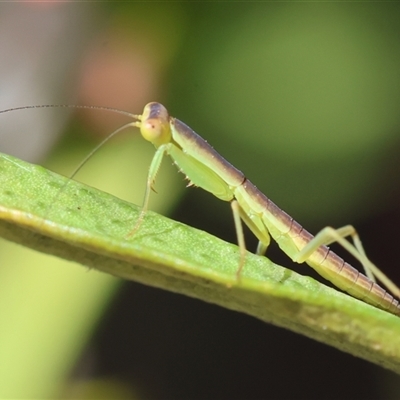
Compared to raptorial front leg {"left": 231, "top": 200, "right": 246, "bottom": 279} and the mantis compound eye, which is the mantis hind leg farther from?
the mantis compound eye

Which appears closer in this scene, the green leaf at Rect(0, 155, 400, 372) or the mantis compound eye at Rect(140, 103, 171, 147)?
the green leaf at Rect(0, 155, 400, 372)

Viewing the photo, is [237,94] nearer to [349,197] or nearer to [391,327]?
[349,197]

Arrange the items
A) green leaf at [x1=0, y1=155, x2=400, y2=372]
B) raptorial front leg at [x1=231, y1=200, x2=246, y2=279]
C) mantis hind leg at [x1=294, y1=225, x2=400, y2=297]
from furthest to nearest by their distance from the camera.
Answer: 1. mantis hind leg at [x1=294, y1=225, x2=400, y2=297]
2. raptorial front leg at [x1=231, y1=200, x2=246, y2=279]
3. green leaf at [x1=0, y1=155, x2=400, y2=372]

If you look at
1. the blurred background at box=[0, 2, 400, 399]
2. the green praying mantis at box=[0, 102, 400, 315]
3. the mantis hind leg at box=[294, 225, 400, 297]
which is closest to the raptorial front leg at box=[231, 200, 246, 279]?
the green praying mantis at box=[0, 102, 400, 315]

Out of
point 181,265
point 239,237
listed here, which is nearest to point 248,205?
point 239,237

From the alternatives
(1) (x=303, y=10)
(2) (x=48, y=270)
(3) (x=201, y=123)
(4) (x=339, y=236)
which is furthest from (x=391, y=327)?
(1) (x=303, y=10)

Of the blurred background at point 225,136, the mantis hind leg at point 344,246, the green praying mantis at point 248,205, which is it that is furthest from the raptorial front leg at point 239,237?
the blurred background at point 225,136

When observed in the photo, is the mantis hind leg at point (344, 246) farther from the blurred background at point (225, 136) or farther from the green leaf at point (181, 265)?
the green leaf at point (181, 265)
